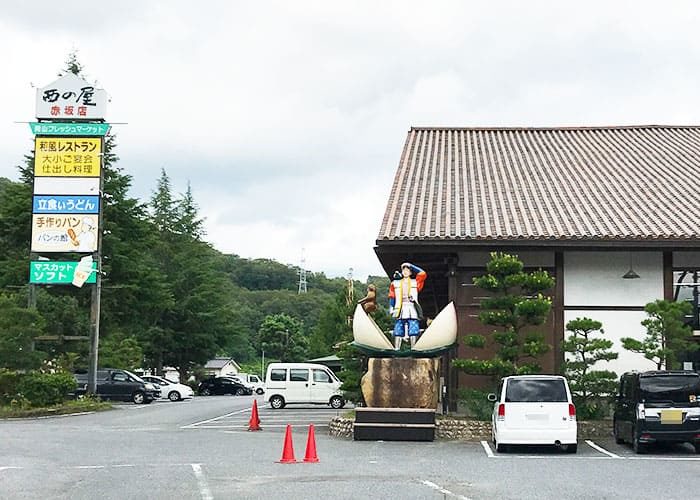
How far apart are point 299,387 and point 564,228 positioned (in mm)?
16888

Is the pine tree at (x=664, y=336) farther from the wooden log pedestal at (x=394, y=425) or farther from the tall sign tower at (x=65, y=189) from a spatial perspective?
the tall sign tower at (x=65, y=189)

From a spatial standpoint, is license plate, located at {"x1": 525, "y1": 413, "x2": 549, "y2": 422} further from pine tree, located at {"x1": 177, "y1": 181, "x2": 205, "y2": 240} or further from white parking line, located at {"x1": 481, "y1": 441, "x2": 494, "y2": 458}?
pine tree, located at {"x1": 177, "y1": 181, "x2": 205, "y2": 240}

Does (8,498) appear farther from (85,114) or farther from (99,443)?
(85,114)

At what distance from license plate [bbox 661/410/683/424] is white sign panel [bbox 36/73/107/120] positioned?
2284 cm

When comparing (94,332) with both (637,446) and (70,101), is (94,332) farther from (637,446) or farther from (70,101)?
(637,446)

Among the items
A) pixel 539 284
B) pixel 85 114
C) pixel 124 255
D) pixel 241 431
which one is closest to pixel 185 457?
pixel 241 431

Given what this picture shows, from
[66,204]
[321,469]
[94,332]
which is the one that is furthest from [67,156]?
[321,469]

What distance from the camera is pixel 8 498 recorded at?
9.78 m

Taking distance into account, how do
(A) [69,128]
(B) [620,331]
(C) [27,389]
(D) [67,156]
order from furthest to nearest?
(A) [69,128] → (D) [67,156] → (C) [27,389] → (B) [620,331]

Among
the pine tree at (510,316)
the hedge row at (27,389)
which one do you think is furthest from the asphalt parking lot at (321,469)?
the hedge row at (27,389)

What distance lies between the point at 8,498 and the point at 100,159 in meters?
22.2

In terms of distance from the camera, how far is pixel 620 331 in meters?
19.2

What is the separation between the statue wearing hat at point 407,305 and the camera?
18.8 meters

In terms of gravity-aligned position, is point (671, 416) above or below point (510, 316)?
below
